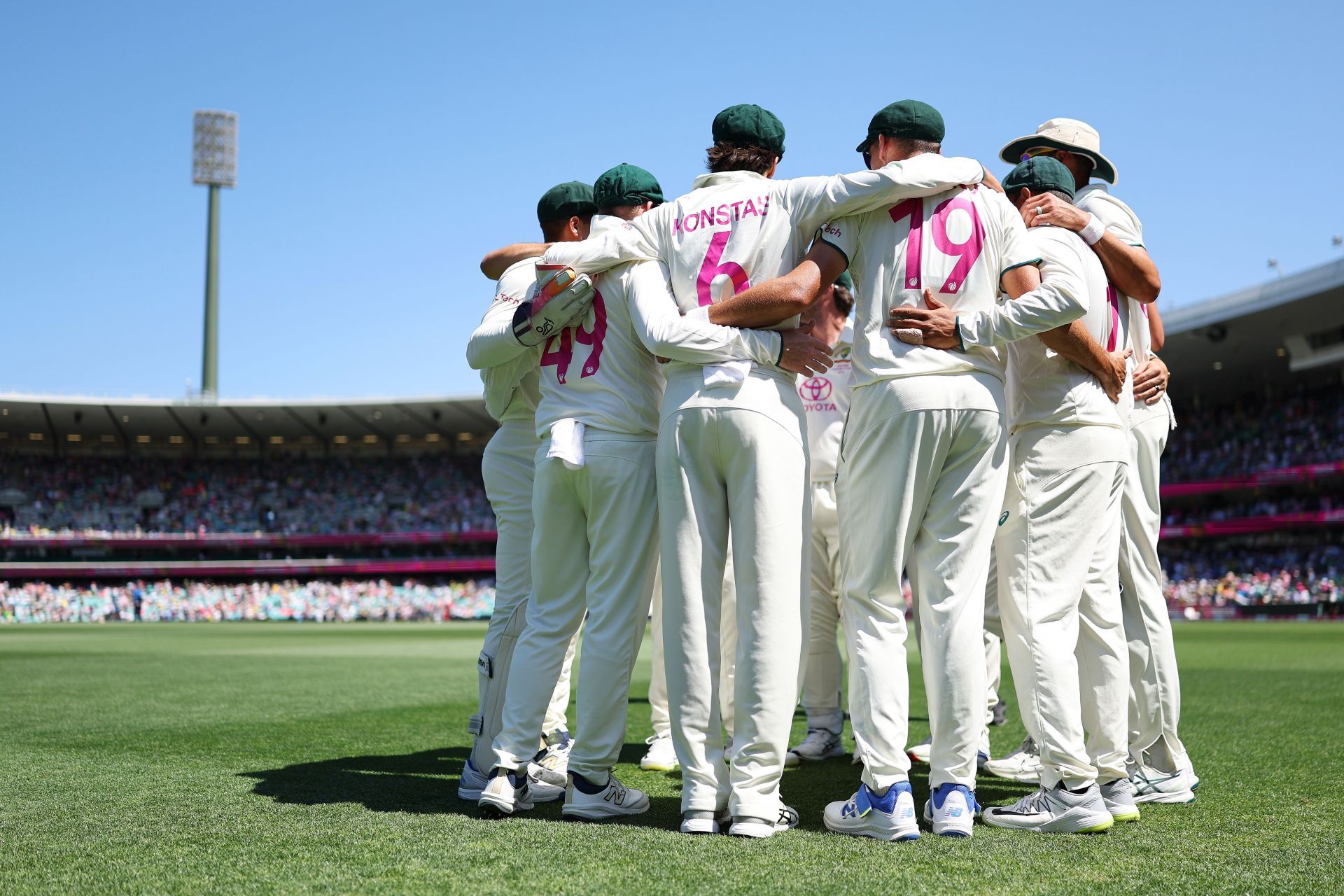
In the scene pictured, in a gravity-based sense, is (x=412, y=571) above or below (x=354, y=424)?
below

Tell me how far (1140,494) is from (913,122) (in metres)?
1.87

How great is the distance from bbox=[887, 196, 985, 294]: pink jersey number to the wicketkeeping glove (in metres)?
1.18

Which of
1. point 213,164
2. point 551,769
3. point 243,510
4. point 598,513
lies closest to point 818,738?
point 551,769

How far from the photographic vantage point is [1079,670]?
12.9ft

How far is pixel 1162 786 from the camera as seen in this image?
408 cm

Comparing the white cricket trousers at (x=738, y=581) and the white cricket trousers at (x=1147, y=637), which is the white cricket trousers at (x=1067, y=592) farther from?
the white cricket trousers at (x=738, y=581)

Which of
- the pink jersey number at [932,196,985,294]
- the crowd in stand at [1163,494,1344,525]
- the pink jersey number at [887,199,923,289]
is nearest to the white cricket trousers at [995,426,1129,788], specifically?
the pink jersey number at [932,196,985,294]

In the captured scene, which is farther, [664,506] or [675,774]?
[675,774]

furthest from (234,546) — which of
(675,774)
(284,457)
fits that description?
(675,774)

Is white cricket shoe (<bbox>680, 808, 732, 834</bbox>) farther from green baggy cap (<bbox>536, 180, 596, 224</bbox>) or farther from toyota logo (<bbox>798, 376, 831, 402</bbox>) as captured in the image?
toyota logo (<bbox>798, 376, 831, 402</bbox>)

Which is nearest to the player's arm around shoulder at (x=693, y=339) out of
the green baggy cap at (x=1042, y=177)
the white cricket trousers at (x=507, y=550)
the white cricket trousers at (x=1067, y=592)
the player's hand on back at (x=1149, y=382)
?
the white cricket trousers at (x=507, y=550)

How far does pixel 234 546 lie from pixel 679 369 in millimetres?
50795

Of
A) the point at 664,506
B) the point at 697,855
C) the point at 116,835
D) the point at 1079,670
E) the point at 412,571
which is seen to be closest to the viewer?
the point at 697,855

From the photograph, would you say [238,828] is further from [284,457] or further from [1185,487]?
[284,457]
